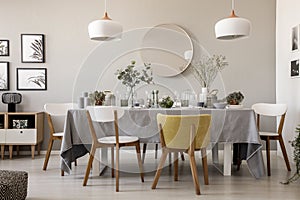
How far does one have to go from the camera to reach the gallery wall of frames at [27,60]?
18.9 ft

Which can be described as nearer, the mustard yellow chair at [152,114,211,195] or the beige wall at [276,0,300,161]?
the mustard yellow chair at [152,114,211,195]

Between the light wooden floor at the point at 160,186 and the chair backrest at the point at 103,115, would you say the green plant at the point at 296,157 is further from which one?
the chair backrest at the point at 103,115

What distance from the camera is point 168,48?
5777 millimetres

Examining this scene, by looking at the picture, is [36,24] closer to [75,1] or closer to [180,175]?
[75,1]

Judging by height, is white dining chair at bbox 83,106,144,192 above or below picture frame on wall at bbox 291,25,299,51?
below

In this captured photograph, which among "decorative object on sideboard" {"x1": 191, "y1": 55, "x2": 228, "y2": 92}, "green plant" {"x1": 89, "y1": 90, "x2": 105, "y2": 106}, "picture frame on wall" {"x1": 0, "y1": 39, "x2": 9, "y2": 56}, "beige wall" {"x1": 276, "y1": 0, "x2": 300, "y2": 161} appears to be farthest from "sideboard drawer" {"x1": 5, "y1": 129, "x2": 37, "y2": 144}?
"beige wall" {"x1": 276, "y1": 0, "x2": 300, "y2": 161}

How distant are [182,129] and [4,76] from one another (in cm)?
350

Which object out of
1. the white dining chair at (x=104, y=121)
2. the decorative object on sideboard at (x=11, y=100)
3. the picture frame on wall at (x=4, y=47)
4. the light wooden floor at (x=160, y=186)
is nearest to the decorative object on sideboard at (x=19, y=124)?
the decorative object on sideboard at (x=11, y=100)

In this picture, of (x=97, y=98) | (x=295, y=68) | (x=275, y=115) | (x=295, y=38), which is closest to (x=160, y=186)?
(x=97, y=98)

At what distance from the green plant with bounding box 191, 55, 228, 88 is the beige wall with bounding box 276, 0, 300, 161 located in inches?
33.2

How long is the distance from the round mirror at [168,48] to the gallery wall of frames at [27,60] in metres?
1.67

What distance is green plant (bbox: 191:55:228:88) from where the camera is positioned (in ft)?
19.0

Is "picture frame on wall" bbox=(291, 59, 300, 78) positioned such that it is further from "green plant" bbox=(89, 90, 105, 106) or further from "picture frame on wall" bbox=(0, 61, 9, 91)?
"picture frame on wall" bbox=(0, 61, 9, 91)

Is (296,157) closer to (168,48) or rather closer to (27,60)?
(168,48)
